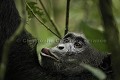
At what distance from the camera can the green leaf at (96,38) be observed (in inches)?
190

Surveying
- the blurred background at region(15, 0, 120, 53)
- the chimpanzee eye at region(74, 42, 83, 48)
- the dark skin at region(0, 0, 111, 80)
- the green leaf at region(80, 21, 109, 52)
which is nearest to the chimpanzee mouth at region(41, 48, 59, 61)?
the dark skin at region(0, 0, 111, 80)

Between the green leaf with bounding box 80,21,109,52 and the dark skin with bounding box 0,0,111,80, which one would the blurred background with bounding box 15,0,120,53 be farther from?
the dark skin with bounding box 0,0,111,80

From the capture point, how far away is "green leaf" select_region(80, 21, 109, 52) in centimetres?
482

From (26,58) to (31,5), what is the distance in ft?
2.22

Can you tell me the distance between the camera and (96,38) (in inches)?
199

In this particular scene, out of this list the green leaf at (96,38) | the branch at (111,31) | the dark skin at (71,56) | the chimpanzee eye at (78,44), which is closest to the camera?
the branch at (111,31)

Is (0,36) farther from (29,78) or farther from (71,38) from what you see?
(71,38)

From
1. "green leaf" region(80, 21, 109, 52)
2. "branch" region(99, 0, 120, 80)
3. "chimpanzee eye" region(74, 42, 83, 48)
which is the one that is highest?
"branch" region(99, 0, 120, 80)

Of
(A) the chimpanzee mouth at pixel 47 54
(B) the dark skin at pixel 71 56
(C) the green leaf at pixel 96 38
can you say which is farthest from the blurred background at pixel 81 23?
(A) the chimpanzee mouth at pixel 47 54

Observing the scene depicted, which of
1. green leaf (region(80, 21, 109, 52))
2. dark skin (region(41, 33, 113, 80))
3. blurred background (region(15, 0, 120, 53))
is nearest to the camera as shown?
dark skin (region(41, 33, 113, 80))

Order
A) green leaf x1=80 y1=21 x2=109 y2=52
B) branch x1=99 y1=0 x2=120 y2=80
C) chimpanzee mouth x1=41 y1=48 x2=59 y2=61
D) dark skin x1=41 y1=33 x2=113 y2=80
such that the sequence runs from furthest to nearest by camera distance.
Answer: green leaf x1=80 y1=21 x2=109 y2=52, dark skin x1=41 y1=33 x2=113 y2=80, chimpanzee mouth x1=41 y1=48 x2=59 y2=61, branch x1=99 y1=0 x2=120 y2=80

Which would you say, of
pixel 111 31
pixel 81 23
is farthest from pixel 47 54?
pixel 81 23

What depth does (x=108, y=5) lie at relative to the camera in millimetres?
1989

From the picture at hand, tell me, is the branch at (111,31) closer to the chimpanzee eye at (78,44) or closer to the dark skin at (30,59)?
the dark skin at (30,59)
